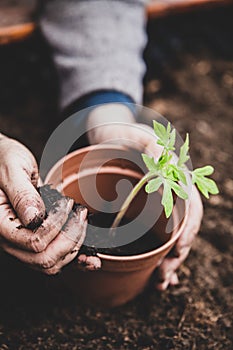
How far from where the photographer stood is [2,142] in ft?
3.54

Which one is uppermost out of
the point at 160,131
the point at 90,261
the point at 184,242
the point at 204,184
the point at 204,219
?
the point at 160,131

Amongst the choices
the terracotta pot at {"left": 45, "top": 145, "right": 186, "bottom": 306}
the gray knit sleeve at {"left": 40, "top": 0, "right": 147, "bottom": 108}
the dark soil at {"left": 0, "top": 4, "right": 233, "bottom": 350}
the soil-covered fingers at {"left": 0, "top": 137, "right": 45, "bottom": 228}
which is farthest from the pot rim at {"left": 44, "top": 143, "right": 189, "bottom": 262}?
the gray knit sleeve at {"left": 40, "top": 0, "right": 147, "bottom": 108}

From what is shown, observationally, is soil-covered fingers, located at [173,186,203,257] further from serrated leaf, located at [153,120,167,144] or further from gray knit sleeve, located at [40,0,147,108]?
gray knit sleeve, located at [40,0,147,108]

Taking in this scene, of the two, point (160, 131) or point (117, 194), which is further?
point (117, 194)

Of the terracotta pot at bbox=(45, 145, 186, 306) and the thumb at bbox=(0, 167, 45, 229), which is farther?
the terracotta pot at bbox=(45, 145, 186, 306)

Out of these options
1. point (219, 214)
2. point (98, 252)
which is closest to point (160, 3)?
point (219, 214)

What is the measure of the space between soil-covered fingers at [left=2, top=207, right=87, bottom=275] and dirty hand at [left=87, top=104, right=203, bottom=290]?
1.04 feet

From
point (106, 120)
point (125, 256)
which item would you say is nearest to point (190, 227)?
point (125, 256)

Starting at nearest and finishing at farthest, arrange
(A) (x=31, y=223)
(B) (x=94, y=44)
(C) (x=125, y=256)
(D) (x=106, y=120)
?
(A) (x=31, y=223) < (C) (x=125, y=256) < (D) (x=106, y=120) < (B) (x=94, y=44)

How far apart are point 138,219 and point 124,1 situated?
862mm

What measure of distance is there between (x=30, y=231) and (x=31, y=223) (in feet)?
0.07

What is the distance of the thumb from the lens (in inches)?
36.8

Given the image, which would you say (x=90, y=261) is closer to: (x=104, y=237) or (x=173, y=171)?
(x=104, y=237)

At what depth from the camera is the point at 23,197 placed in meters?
0.95
